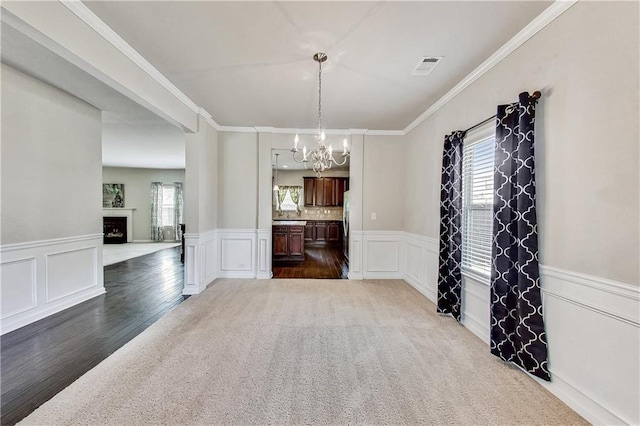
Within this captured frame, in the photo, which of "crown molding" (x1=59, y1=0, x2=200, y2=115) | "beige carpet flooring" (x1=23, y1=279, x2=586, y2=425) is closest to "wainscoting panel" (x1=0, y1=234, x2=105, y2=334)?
"beige carpet flooring" (x1=23, y1=279, x2=586, y2=425)

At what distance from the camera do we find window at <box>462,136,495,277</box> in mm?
2658

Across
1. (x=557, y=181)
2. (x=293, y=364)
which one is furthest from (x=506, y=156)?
(x=293, y=364)

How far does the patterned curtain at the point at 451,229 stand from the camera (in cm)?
303

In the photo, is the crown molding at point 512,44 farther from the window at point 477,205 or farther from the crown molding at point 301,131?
the crown molding at point 301,131

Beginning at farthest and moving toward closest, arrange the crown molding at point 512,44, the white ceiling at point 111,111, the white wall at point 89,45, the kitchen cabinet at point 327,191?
the kitchen cabinet at point 327,191 → the white ceiling at point 111,111 → the crown molding at point 512,44 → the white wall at point 89,45

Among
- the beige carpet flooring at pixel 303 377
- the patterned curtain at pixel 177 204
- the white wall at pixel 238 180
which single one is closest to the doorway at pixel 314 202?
the white wall at pixel 238 180

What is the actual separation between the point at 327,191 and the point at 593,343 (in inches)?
303

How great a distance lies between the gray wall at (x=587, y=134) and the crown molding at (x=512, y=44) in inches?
1.8

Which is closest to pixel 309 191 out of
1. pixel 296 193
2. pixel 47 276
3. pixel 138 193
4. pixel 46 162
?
pixel 296 193

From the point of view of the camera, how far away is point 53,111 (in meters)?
3.25

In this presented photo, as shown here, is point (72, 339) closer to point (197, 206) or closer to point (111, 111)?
point (197, 206)

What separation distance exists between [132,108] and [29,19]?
259 centimetres

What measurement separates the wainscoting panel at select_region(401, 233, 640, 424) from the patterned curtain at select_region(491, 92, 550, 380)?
8 centimetres

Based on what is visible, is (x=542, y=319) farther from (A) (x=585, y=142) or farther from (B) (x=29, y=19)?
(B) (x=29, y=19)
